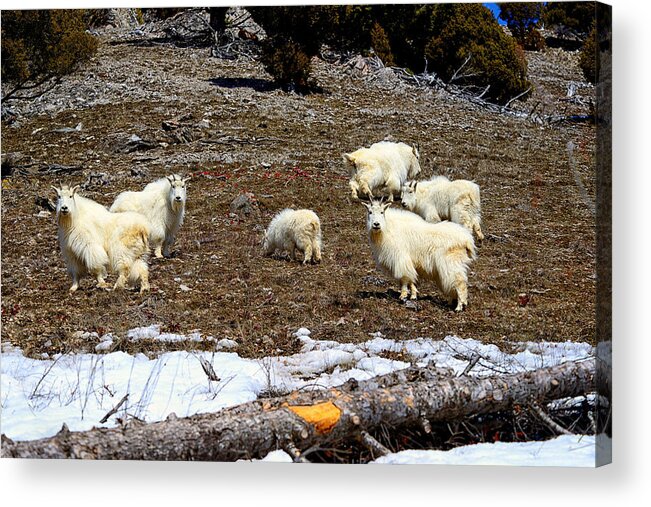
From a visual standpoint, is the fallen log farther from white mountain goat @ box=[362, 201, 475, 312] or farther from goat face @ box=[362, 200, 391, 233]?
goat face @ box=[362, 200, 391, 233]

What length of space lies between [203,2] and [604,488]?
4.62m

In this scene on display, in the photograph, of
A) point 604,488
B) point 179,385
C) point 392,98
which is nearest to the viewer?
point 604,488

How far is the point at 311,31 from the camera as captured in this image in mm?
8031

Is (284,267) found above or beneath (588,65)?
beneath

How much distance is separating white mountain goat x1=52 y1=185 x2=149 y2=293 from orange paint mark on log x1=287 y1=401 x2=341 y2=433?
7.12 ft

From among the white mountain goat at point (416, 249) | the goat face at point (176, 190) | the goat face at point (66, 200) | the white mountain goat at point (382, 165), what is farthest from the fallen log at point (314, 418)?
the goat face at point (176, 190)

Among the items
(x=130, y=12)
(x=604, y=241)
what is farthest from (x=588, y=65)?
(x=130, y=12)

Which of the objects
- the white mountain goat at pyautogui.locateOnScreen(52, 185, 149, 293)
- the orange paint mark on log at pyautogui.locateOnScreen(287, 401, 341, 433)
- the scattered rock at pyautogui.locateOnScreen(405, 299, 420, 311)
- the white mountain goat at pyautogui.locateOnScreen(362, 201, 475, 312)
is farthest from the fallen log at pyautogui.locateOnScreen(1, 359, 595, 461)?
the white mountain goat at pyautogui.locateOnScreen(52, 185, 149, 293)

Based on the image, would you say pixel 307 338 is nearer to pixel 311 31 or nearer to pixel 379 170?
pixel 379 170

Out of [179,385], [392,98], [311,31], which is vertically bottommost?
[179,385]

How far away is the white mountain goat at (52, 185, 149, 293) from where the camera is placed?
8516 millimetres

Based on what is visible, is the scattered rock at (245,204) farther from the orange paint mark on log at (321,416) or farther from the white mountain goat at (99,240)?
the orange paint mark on log at (321,416)

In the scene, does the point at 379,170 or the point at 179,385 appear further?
the point at 379,170

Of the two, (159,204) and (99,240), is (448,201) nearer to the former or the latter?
(159,204)
